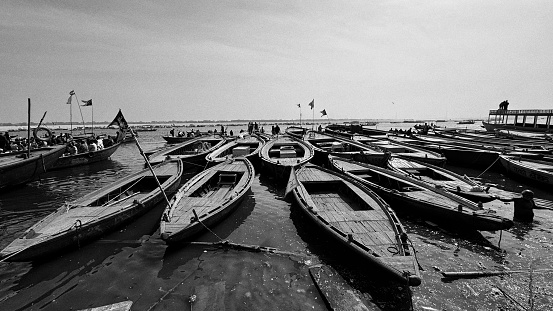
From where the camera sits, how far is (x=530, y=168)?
18297 millimetres

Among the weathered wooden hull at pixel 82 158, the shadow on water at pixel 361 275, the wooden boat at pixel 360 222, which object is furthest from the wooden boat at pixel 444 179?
the weathered wooden hull at pixel 82 158

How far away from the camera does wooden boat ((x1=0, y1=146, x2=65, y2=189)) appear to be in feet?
54.1

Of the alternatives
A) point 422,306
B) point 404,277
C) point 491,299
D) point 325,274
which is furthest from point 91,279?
point 491,299

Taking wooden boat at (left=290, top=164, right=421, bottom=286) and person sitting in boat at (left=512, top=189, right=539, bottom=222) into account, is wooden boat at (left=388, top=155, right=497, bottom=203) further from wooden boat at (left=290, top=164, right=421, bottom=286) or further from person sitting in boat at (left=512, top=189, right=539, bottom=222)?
wooden boat at (left=290, top=164, right=421, bottom=286)

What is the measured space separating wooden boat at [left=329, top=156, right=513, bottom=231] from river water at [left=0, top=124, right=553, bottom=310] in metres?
0.53

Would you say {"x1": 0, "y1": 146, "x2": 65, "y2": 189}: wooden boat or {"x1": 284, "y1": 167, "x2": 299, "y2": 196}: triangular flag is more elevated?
{"x1": 284, "y1": 167, "x2": 299, "y2": 196}: triangular flag

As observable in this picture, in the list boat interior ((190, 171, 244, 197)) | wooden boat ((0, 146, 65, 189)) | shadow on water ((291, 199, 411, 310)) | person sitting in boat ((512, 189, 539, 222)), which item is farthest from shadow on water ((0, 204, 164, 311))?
person sitting in boat ((512, 189, 539, 222))

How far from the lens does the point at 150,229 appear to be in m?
11.6

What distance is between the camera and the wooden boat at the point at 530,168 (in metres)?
16.9

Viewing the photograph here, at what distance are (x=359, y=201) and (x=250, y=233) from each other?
566 cm

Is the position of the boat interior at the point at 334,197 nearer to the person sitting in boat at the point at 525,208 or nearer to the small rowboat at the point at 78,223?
the person sitting in boat at the point at 525,208

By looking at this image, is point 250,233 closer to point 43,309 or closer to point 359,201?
point 359,201

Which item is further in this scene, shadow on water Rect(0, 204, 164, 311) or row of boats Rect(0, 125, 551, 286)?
row of boats Rect(0, 125, 551, 286)

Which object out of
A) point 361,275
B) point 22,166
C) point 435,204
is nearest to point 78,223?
point 361,275
